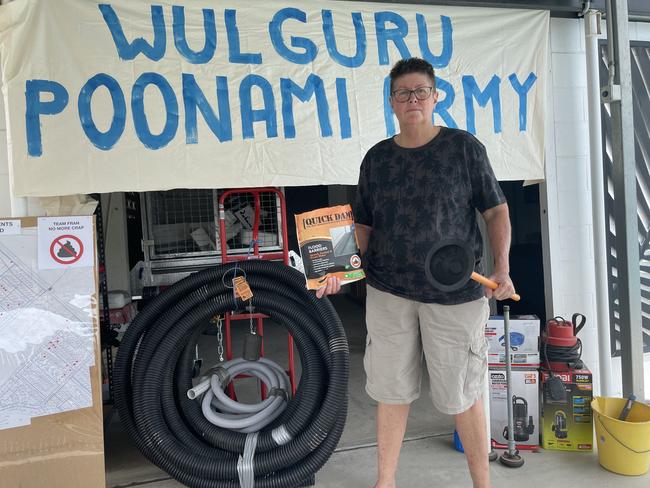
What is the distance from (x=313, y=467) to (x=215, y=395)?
0.59m

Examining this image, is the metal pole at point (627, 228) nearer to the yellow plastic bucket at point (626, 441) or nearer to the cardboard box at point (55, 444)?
the yellow plastic bucket at point (626, 441)

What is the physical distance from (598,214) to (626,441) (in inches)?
48.1

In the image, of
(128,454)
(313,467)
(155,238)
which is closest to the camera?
(313,467)

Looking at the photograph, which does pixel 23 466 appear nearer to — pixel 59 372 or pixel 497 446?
pixel 59 372

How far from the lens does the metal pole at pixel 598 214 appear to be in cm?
283

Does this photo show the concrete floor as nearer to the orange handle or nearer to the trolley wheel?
the trolley wheel

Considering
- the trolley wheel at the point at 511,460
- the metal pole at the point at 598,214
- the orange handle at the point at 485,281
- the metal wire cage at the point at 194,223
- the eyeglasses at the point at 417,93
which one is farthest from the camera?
the metal wire cage at the point at 194,223

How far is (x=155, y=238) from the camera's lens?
455 centimetres

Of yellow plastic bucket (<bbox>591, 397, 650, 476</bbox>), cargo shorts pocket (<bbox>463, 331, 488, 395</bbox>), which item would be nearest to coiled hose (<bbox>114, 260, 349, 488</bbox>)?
cargo shorts pocket (<bbox>463, 331, 488, 395</bbox>)

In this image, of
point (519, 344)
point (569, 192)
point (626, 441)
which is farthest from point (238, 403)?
point (569, 192)

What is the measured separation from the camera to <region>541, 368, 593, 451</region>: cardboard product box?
8.35 feet

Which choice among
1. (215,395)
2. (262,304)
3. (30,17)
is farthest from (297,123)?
(215,395)

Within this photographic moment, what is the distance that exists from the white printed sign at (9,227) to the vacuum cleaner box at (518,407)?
2346 mm

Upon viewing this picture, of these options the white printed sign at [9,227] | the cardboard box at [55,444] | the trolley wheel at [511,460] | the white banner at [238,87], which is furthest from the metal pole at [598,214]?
the white printed sign at [9,227]
